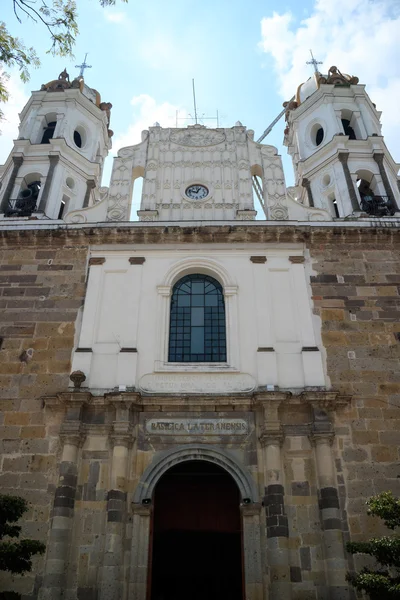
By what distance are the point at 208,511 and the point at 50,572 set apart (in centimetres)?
374

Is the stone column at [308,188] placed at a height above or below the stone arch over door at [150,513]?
Result: above

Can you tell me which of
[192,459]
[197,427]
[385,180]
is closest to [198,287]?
[197,427]

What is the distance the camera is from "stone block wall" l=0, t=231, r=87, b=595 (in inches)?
411

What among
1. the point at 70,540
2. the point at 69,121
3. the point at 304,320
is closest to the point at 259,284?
the point at 304,320

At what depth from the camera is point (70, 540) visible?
32.5 ft

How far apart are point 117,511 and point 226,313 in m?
5.03

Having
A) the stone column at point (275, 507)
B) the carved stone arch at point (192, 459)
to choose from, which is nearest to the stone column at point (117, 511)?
the carved stone arch at point (192, 459)

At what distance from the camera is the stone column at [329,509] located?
935cm

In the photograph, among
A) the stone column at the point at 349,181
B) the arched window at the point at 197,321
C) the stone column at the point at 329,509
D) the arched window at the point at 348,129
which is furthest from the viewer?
the arched window at the point at 348,129

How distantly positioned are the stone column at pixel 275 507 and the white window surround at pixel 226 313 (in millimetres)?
1453

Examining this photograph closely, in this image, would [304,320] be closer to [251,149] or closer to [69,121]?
[251,149]

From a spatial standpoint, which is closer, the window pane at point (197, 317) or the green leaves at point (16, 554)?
the green leaves at point (16, 554)

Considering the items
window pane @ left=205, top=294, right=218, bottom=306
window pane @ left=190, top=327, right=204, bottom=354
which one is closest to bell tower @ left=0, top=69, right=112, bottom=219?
window pane @ left=205, top=294, right=218, bottom=306

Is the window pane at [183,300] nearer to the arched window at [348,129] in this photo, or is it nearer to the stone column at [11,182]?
the stone column at [11,182]
